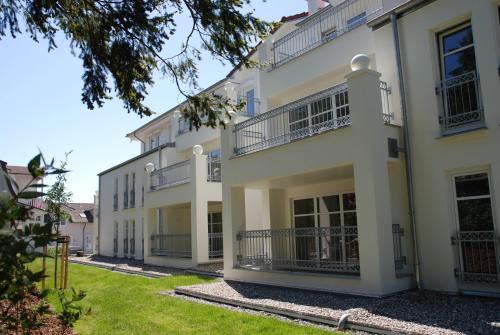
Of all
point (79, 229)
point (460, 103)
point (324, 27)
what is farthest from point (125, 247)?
point (79, 229)

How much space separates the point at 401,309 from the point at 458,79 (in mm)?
5368

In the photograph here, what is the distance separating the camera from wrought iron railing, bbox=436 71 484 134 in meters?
9.45

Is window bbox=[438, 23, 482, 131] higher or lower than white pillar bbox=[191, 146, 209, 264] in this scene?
higher

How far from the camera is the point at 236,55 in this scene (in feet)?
23.7

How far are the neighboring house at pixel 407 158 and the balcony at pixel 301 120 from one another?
0.07m

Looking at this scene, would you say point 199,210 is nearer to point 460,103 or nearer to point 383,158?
point 383,158

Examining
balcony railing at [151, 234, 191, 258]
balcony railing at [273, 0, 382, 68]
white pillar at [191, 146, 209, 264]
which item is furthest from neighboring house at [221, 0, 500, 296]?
balcony railing at [151, 234, 191, 258]

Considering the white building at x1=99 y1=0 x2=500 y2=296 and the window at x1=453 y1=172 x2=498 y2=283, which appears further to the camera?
the white building at x1=99 y1=0 x2=500 y2=296

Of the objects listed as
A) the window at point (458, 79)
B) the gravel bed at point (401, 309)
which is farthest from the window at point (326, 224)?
the window at point (458, 79)

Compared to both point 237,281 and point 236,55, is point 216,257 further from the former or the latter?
point 236,55

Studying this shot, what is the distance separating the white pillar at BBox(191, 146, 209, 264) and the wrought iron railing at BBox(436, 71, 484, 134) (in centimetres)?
1082

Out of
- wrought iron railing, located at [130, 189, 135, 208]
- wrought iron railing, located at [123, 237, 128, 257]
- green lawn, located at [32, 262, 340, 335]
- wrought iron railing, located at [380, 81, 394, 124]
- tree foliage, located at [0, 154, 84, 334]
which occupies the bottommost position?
green lawn, located at [32, 262, 340, 335]

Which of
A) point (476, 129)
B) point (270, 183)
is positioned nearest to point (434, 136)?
point (476, 129)

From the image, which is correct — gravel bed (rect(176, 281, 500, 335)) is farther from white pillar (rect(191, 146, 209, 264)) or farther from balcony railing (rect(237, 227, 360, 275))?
white pillar (rect(191, 146, 209, 264))
